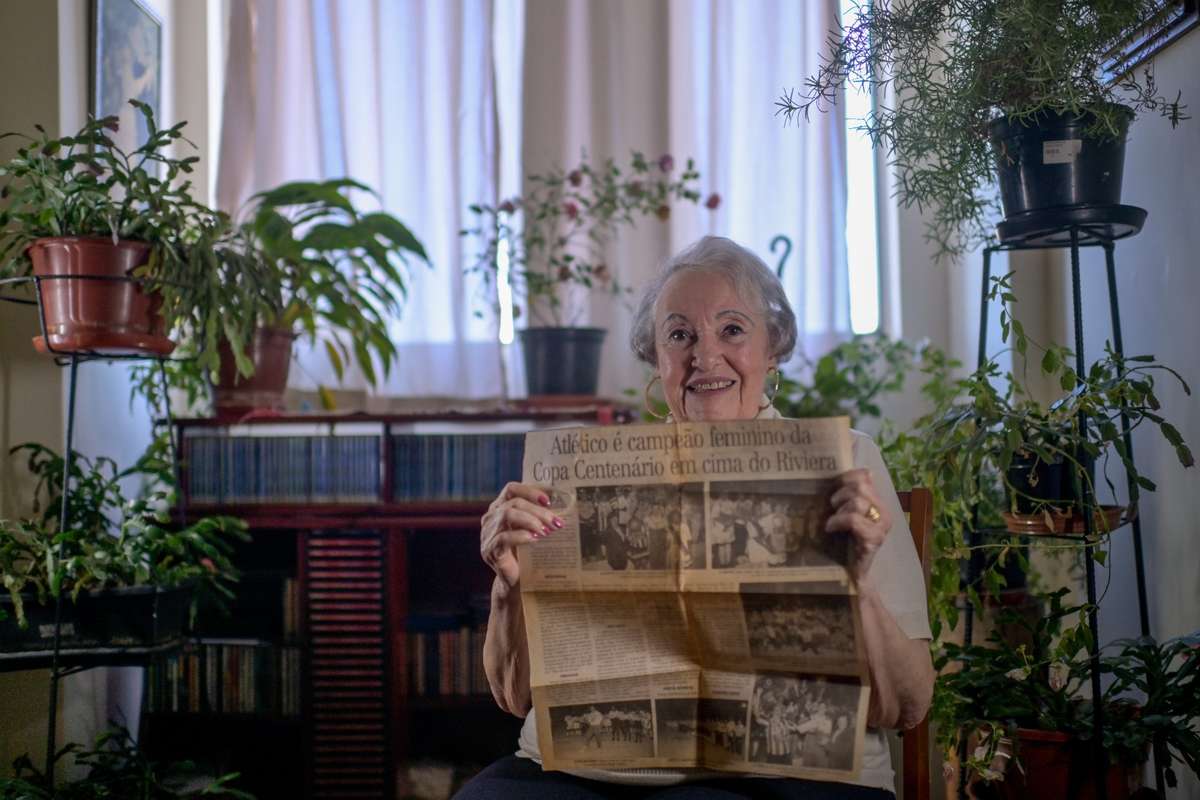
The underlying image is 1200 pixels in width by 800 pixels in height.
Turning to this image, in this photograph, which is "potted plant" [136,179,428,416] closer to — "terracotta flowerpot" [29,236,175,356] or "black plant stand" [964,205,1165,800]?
"terracotta flowerpot" [29,236,175,356]

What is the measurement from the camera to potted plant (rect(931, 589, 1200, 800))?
1401mm

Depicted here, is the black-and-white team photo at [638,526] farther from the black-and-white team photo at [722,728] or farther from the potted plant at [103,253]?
the potted plant at [103,253]

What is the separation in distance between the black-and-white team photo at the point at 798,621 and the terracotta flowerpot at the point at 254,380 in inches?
64.9

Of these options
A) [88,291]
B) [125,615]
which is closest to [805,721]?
[125,615]

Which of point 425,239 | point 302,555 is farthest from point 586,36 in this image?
point 302,555

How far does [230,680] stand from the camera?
241 cm

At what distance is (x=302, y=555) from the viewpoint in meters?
2.36

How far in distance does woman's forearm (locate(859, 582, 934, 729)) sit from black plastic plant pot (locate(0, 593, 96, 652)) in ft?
4.32

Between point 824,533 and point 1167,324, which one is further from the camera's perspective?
point 1167,324

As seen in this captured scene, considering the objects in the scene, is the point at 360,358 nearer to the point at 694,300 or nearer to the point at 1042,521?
the point at 694,300

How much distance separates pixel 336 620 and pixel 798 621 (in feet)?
5.11

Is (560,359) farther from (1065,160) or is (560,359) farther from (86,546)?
(1065,160)

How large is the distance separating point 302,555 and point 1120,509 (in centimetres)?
165

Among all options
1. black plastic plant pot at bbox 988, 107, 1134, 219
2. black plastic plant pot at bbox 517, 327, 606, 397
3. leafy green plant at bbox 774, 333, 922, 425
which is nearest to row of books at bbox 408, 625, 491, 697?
black plastic plant pot at bbox 517, 327, 606, 397
